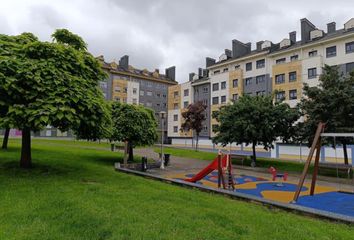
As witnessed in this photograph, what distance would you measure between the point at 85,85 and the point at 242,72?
145 feet

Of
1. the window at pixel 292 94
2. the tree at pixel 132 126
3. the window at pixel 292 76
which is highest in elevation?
the window at pixel 292 76

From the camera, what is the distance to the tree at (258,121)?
21172 mm

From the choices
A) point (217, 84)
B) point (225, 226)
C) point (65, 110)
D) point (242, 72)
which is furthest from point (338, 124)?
point (217, 84)

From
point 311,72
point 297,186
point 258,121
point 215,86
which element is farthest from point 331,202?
point 215,86

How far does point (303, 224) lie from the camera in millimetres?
6320

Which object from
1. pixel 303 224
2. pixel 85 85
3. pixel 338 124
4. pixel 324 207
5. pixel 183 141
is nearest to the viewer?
pixel 303 224

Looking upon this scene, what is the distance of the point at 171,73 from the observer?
84.8m

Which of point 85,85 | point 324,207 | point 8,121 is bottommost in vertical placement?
point 324,207

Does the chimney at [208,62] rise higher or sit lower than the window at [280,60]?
higher

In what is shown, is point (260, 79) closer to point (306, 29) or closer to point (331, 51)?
point (306, 29)

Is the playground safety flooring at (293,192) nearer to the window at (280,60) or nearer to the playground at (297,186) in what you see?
the playground at (297,186)

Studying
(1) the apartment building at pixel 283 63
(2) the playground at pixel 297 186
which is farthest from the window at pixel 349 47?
(2) the playground at pixel 297 186

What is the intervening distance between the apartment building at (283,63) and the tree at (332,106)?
599 inches

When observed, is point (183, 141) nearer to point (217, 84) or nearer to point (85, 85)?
point (217, 84)
